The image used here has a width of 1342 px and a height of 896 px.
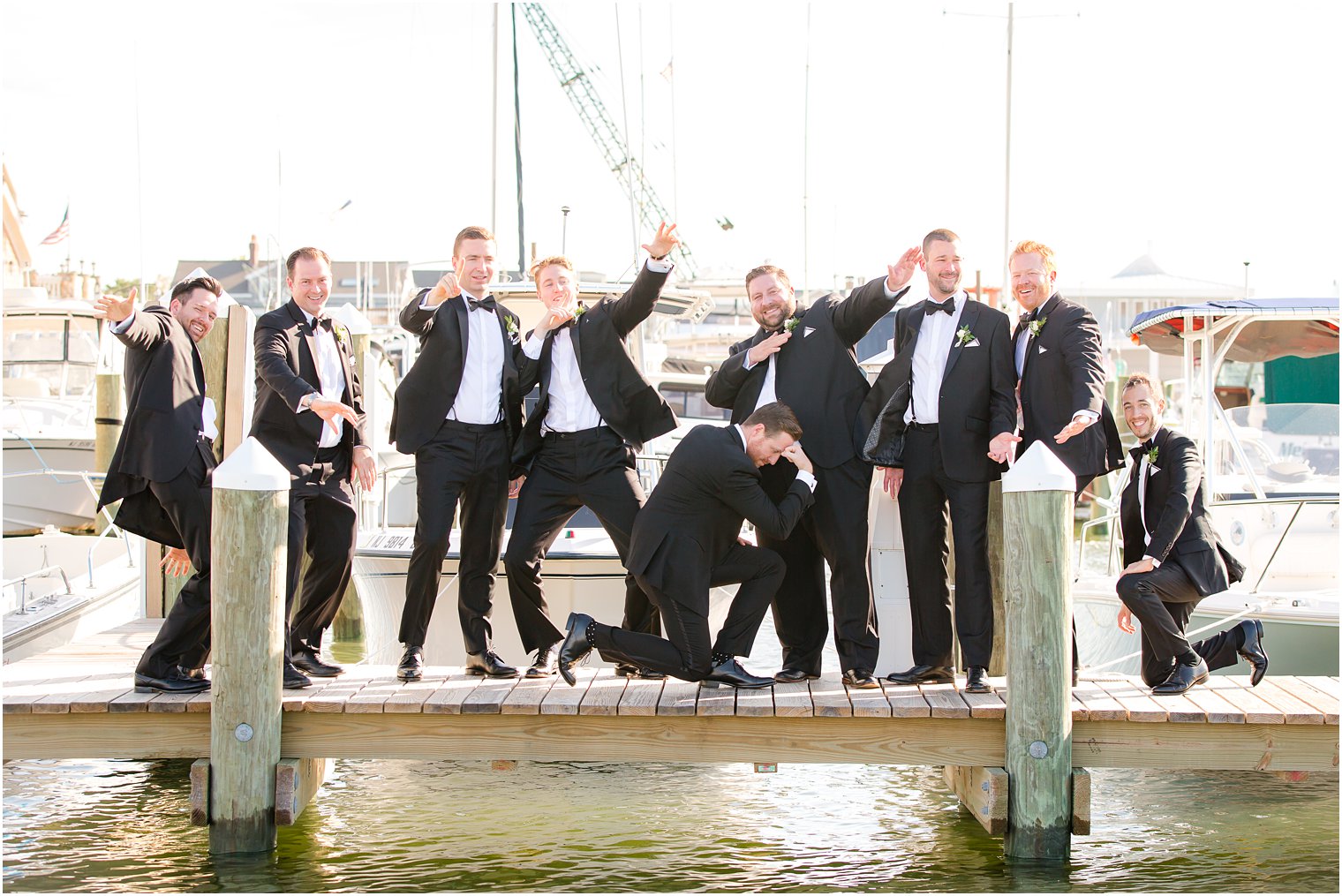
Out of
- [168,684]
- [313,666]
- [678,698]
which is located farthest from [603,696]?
[168,684]

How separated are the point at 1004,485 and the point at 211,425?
3.48 m

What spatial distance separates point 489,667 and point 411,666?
36cm

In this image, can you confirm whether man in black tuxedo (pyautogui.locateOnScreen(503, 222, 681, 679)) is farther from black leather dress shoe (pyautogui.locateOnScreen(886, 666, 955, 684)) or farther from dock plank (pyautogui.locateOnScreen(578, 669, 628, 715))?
black leather dress shoe (pyautogui.locateOnScreen(886, 666, 955, 684))

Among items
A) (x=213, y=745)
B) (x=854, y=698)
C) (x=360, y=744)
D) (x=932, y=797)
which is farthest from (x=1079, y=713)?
→ (x=213, y=745)

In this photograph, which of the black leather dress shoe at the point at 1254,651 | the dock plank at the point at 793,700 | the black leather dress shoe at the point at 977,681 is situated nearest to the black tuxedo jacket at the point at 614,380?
the dock plank at the point at 793,700

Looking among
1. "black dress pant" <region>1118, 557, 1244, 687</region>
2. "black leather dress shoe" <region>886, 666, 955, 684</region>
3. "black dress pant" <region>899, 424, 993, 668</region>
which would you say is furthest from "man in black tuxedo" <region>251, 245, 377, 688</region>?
"black dress pant" <region>1118, 557, 1244, 687</region>

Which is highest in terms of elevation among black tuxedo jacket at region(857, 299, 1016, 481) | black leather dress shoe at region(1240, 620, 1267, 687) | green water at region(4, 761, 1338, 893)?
black tuxedo jacket at region(857, 299, 1016, 481)

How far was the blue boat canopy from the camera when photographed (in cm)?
989

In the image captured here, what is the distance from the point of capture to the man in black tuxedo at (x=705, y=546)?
5922 mm

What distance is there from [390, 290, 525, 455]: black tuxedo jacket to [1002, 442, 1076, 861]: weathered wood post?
2335mm

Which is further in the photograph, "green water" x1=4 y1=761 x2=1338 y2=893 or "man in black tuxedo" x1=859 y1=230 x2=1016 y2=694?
"green water" x1=4 y1=761 x2=1338 y2=893

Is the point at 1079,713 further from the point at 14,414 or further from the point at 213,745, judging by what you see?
the point at 14,414

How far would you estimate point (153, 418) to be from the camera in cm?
589

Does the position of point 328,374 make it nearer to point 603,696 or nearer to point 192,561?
Answer: point 192,561
